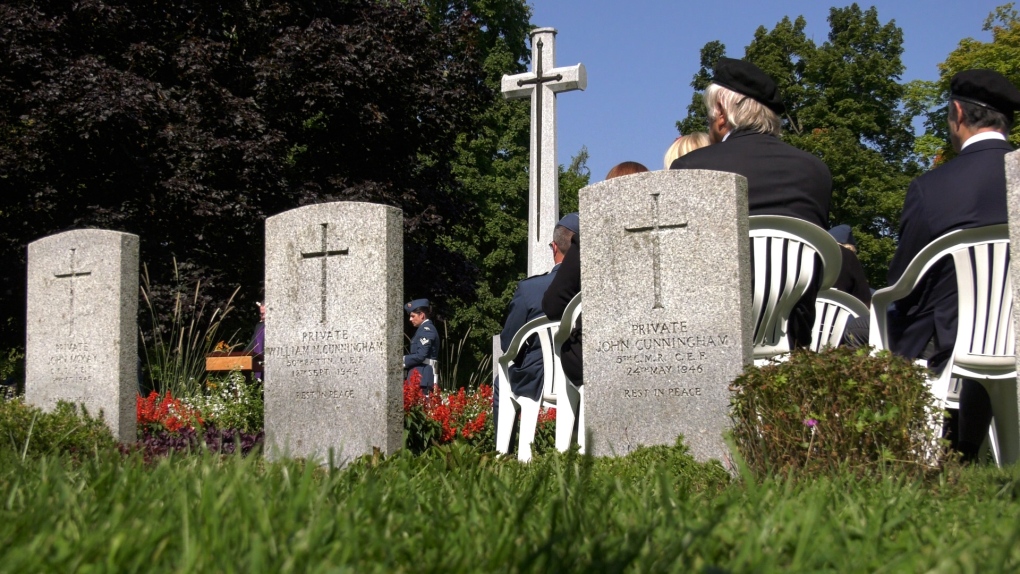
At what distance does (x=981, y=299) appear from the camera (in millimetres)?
4836

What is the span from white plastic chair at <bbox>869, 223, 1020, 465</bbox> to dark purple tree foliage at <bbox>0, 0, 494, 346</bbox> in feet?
48.7

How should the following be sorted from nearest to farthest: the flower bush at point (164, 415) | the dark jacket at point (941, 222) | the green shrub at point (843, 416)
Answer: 1. the green shrub at point (843, 416)
2. the dark jacket at point (941, 222)
3. the flower bush at point (164, 415)

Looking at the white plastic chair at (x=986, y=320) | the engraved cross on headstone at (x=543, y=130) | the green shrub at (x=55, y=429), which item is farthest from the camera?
the engraved cross on headstone at (x=543, y=130)

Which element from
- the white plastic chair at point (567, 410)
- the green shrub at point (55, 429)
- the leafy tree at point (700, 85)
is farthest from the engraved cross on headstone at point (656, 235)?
the leafy tree at point (700, 85)

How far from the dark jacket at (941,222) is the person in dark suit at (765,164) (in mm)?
421

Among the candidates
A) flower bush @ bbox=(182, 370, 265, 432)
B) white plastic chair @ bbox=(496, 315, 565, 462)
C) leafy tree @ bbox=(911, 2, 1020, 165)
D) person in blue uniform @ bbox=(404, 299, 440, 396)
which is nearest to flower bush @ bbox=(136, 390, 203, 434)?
flower bush @ bbox=(182, 370, 265, 432)

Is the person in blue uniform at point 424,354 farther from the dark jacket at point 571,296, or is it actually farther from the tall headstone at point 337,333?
the dark jacket at point 571,296

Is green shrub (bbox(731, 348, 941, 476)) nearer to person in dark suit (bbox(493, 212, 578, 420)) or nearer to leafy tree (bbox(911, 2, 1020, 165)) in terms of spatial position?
person in dark suit (bbox(493, 212, 578, 420))

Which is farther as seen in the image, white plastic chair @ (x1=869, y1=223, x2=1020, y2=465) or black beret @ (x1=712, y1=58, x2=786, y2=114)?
black beret @ (x1=712, y1=58, x2=786, y2=114)

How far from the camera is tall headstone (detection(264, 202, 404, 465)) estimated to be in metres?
6.94

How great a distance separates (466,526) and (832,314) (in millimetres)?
4078

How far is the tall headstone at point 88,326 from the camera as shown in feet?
28.2

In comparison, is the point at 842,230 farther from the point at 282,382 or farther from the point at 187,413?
the point at 187,413

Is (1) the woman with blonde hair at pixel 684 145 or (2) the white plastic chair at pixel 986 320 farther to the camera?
(1) the woman with blonde hair at pixel 684 145
